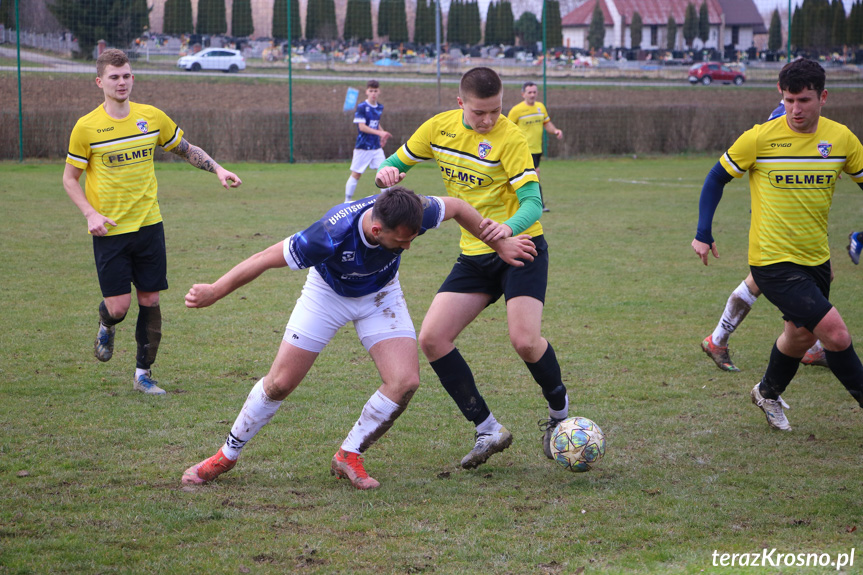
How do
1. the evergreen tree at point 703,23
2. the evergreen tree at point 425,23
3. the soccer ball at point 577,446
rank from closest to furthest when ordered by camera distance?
the soccer ball at point 577,446 < the evergreen tree at point 425,23 < the evergreen tree at point 703,23

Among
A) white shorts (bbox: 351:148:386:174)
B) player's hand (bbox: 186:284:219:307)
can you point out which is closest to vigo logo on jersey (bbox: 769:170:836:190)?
player's hand (bbox: 186:284:219:307)

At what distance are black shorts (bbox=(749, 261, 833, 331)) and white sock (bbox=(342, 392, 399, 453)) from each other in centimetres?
232

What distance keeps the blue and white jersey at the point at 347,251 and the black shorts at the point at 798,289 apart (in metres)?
2.09

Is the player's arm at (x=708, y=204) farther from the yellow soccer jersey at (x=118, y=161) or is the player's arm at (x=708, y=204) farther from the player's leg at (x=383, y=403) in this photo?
the yellow soccer jersey at (x=118, y=161)

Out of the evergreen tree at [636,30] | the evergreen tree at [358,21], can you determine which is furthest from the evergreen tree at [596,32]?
the evergreen tree at [358,21]

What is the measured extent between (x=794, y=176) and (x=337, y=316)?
2.71 metres

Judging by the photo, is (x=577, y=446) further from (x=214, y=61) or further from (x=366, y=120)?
(x=214, y=61)

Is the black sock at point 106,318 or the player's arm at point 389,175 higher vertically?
the player's arm at point 389,175

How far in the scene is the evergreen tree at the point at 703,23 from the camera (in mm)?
33088

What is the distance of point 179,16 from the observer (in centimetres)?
2528

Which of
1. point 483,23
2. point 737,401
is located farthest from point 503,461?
point 483,23

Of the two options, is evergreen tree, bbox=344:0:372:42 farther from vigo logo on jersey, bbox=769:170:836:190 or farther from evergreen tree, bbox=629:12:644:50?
vigo logo on jersey, bbox=769:170:836:190

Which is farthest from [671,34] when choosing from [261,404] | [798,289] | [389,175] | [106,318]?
[261,404]

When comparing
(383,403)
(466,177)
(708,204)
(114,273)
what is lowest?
(383,403)
